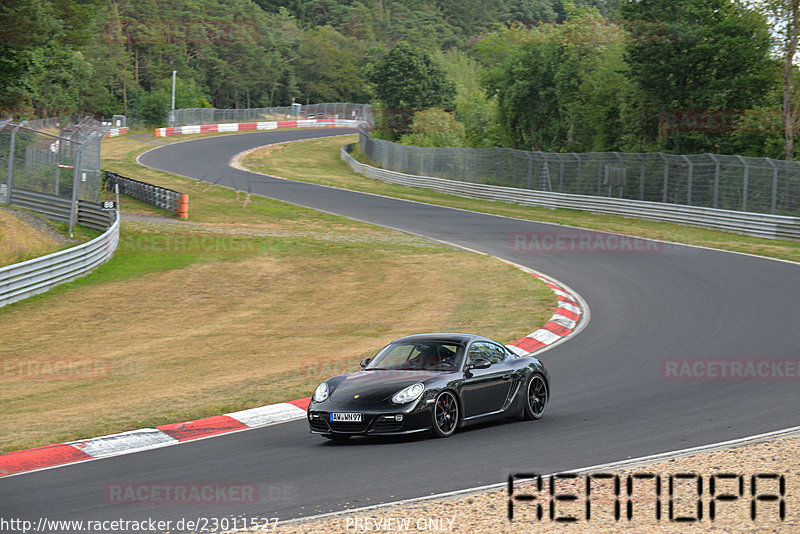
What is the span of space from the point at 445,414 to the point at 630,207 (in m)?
29.6

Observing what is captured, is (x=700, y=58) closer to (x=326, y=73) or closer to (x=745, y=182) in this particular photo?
(x=745, y=182)

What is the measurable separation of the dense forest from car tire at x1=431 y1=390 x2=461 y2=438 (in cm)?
2487

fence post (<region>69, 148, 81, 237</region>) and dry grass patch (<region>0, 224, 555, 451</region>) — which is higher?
fence post (<region>69, 148, 81, 237</region>)

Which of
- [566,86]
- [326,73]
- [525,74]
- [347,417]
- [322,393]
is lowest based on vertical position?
[347,417]

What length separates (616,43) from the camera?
5350 centimetres

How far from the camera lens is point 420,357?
1112cm

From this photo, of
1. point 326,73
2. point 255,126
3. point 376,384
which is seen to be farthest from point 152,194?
point 326,73

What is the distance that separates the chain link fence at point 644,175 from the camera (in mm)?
31641

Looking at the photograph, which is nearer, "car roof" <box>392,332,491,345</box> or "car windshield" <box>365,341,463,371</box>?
"car windshield" <box>365,341,463,371</box>

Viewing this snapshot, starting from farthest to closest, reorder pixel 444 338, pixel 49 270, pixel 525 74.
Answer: pixel 525 74
pixel 49 270
pixel 444 338

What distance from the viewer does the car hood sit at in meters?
10.2

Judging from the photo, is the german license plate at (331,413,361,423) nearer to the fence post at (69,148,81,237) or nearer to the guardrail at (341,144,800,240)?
the fence post at (69,148,81,237)

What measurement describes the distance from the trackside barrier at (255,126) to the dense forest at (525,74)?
706 cm

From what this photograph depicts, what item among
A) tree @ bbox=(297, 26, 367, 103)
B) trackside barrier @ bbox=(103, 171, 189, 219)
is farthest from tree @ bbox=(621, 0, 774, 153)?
tree @ bbox=(297, 26, 367, 103)
